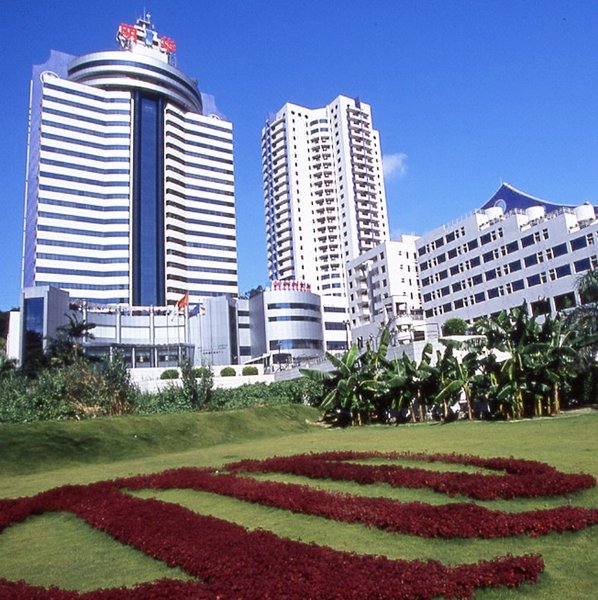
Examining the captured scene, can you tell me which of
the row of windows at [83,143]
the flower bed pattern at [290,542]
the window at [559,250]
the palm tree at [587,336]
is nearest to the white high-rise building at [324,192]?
the row of windows at [83,143]

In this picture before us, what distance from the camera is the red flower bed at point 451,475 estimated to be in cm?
1071

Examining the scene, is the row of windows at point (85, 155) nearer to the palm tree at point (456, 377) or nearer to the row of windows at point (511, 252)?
the row of windows at point (511, 252)

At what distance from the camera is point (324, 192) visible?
148500mm

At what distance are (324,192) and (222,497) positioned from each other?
13979cm

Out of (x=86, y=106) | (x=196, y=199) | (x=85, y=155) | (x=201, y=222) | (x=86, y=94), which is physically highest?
(x=86, y=94)

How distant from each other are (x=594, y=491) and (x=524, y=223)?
70.0 metres

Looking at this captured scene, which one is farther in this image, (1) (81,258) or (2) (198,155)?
(2) (198,155)

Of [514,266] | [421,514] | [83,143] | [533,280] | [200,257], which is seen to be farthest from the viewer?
[200,257]

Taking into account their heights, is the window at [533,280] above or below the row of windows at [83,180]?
below

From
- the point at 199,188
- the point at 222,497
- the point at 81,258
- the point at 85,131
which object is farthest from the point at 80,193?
the point at 222,497

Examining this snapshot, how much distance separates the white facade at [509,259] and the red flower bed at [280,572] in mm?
55993

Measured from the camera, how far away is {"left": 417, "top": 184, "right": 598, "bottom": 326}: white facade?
66.8 metres

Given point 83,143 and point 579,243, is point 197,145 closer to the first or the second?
point 83,143

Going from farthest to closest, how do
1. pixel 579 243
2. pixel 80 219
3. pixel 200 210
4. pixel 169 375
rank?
pixel 200 210
pixel 80 219
pixel 579 243
pixel 169 375
